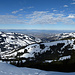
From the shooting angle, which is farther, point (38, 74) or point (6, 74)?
point (38, 74)

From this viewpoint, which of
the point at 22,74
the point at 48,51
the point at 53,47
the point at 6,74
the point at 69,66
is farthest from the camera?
the point at 53,47

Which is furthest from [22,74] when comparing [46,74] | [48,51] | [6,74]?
[48,51]

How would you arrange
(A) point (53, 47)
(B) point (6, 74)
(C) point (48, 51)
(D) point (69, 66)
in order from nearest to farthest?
1. (B) point (6, 74)
2. (D) point (69, 66)
3. (C) point (48, 51)
4. (A) point (53, 47)

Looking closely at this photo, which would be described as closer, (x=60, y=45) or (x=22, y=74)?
(x=22, y=74)

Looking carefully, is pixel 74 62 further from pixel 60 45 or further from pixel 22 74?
pixel 60 45

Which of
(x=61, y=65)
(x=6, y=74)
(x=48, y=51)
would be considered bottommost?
(x=48, y=51)

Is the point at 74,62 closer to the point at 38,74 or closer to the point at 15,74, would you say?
the point at 38,74

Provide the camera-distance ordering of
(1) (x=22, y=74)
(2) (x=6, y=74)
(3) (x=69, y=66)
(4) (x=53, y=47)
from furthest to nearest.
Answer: (4) (x=53, y=47), (3) (x=69, y=66), (1) (x=22, y=74), (2) (x=6, y=74)

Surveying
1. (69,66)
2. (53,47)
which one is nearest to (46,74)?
(69,66)

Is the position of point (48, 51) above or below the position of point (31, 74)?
below
